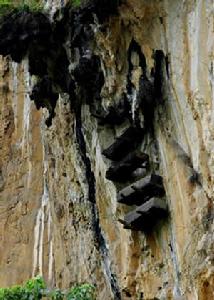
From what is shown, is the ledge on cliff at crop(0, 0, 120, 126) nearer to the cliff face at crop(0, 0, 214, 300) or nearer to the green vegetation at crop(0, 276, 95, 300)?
the cliff face at crop(0, 0, 214, 300)

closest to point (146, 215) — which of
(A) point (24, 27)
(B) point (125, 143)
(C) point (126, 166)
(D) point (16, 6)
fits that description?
(C) point (126, 166)

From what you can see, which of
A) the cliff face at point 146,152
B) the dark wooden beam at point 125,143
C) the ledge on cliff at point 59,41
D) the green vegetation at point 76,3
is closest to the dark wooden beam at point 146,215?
the cliff face at point 146,152

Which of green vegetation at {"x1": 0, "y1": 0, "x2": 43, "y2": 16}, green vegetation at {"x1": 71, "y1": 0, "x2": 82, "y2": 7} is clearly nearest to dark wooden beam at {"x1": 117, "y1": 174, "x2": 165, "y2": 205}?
green vegetation at {"x1": 71, "y1": 0, "x2": 82, "y2": 7}

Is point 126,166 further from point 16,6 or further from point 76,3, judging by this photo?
point 16,6

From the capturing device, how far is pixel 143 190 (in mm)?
8594

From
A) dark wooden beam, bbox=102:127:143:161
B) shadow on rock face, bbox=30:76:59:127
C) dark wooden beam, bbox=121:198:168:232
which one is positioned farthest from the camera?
shadow on rock face, bbox=30:76:59:127

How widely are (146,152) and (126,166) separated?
0.28 metres

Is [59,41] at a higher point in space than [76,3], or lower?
lower

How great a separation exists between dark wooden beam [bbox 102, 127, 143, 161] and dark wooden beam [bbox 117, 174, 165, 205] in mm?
411

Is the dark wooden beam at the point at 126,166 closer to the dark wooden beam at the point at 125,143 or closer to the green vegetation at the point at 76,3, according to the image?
the dark wooden beam at the point at 125,143

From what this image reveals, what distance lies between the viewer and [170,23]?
841cm

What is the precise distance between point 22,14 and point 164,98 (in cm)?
186

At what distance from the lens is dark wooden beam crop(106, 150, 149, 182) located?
8766 millimetres

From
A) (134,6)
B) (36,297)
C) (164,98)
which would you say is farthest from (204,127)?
(36,297)
